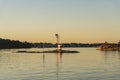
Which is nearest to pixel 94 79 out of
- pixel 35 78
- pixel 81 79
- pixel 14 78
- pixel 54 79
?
pixel 81 79

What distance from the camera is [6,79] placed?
146ft

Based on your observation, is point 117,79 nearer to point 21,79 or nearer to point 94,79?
point 94,79

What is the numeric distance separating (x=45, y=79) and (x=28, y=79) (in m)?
2.25

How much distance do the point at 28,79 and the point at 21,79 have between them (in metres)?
1.03

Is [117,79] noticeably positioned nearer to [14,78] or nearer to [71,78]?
[71,78]

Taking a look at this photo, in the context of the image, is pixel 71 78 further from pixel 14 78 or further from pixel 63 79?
pixel 14 78

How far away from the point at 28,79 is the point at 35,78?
63.2 inches

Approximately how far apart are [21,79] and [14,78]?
157cm

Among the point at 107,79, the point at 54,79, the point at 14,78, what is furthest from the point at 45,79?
the point at 107,79

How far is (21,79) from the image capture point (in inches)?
1750

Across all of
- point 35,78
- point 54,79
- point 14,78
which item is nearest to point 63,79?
point 54,79

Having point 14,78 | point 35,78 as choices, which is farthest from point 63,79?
point 14,78

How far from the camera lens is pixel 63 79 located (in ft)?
145

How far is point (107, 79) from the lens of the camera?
43.6 m
